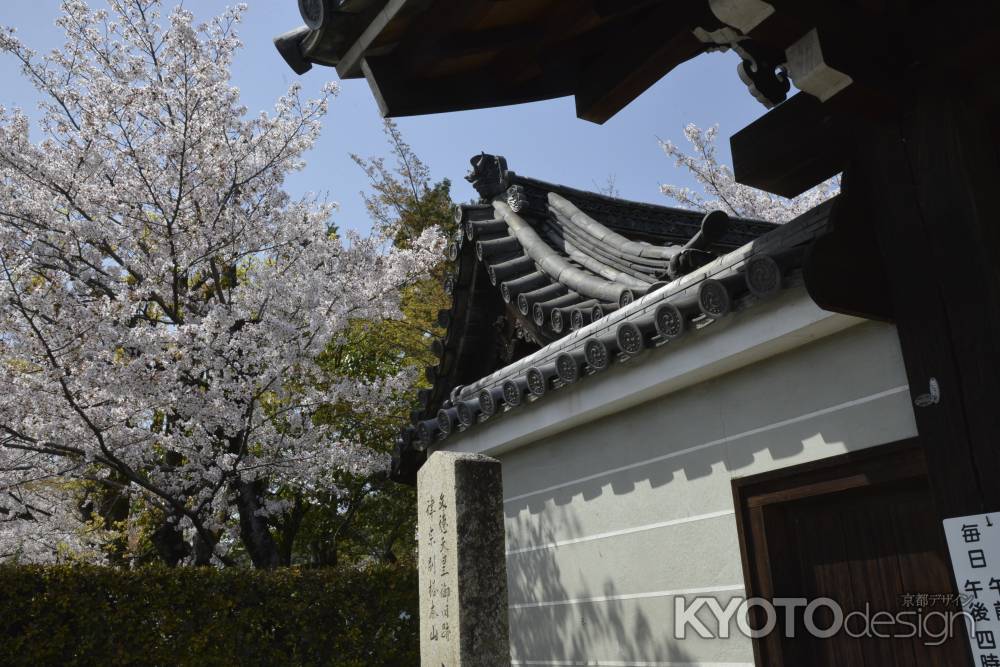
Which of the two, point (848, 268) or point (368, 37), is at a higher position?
point (368, 37)

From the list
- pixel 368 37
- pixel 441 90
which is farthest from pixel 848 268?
pixel 368 37

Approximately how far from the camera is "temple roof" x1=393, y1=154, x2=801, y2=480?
5.80 meters

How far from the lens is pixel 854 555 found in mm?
3934

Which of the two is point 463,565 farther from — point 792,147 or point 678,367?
point 792,147

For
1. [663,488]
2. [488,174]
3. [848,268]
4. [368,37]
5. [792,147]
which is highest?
[488,174]

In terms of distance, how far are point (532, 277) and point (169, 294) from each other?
5604 millimetres

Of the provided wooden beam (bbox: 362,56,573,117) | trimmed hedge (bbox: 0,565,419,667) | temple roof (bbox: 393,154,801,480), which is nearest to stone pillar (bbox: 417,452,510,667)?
temple roof (bbox: 393,154,801,480)

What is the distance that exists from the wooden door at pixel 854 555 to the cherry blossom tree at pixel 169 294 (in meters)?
6.43

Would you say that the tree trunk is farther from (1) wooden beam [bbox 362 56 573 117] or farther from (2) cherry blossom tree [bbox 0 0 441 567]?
(1) wooden beam [bbox 362 56 573 117]

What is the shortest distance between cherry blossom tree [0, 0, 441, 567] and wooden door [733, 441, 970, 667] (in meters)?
6.43

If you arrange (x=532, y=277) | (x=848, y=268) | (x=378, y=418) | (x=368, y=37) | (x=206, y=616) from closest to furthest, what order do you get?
(x=848, y=268)
(x=368, y=37)
(x=532, y=277)
(x=206, y=616)
(x=378, y=418)

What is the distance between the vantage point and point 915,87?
307cm

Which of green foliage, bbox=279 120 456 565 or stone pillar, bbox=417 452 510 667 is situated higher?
green foliage, bbox=279 120 456 565

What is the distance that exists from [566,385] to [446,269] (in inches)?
399
